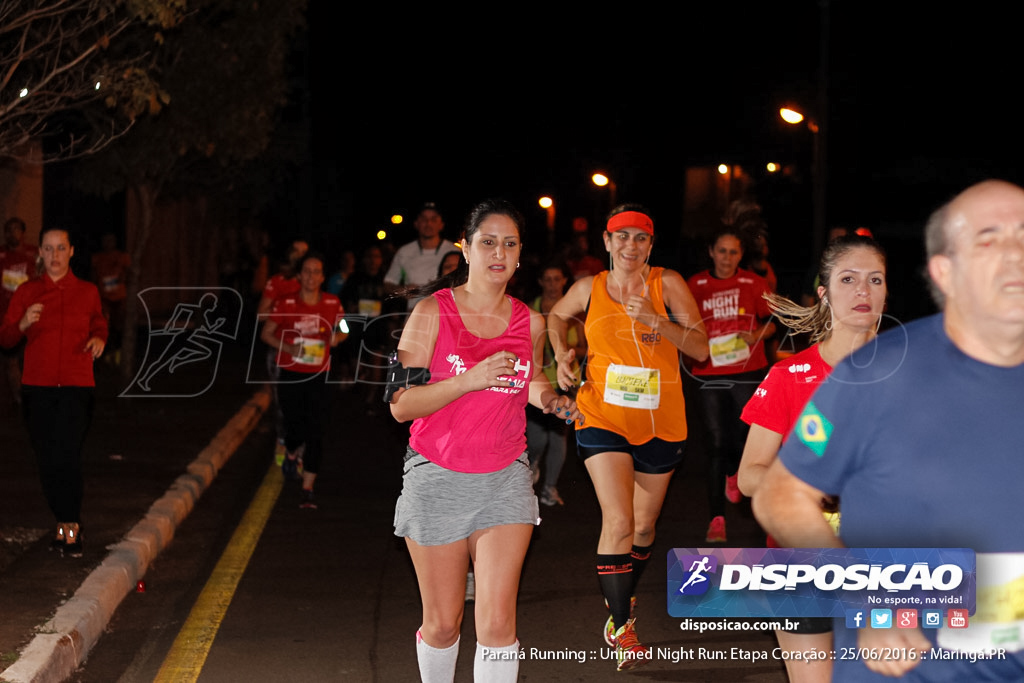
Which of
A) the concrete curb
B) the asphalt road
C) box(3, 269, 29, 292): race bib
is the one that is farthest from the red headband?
box(3, 269, 29, 292): race bib

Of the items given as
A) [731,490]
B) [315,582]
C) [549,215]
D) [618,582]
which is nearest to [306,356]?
[315,582]

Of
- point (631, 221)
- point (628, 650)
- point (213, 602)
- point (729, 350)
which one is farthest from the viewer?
point (729, 350)

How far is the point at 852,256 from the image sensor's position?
4645mm

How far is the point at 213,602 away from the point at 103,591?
2.10 feet

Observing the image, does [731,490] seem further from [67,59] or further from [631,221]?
[67,59]

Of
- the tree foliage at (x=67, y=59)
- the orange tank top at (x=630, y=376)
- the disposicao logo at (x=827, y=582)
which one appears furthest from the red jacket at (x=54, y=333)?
the disposicao logo at (x=827, y=582)

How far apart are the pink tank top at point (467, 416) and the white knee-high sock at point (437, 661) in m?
0.68

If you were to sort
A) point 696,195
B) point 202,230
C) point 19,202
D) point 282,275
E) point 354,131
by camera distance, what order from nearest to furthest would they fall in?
1. point 282,275
2. point 19,202
3. point 202,230
4. point 696,195
5. point 354,131

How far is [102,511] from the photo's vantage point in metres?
9.22

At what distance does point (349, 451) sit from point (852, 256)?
9317 millimetres

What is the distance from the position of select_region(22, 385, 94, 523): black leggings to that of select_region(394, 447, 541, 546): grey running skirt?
3.85 meters

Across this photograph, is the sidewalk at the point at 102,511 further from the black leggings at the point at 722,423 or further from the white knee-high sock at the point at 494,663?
the black leggings at the point at 722,423

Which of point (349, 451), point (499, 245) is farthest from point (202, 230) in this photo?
point (499, 245)

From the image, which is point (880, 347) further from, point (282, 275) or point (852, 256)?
point (282, 275)
